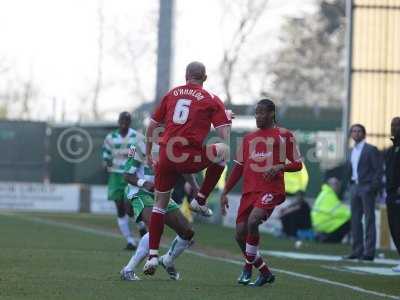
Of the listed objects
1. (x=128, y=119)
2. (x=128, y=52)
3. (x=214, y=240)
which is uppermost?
(x=128, y=52)

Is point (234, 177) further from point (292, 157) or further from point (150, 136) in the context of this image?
point (150, 136)

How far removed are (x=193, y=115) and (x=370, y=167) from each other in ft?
22.6

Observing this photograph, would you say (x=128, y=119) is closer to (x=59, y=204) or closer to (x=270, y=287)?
(x=270, y=287)

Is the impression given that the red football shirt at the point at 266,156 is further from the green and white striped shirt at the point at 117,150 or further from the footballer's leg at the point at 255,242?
the green and white striped shirt at the point at 117,150

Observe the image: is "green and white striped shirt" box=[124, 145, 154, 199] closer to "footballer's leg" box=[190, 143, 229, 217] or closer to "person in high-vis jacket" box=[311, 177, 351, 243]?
"footballer's leg" box=[190, 143, 229, 217]

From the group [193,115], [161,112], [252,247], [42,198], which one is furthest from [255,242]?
[42,198]

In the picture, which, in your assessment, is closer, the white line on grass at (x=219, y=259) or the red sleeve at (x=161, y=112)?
the red sleeve at (x=161, y=112)

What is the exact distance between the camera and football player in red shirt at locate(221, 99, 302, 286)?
13.3m

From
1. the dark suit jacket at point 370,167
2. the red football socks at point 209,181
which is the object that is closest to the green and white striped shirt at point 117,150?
the dark suit jacket at point 370,167

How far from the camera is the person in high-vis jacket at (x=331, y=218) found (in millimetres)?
25953

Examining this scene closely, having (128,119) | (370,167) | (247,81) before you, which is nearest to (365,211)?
(370,167)

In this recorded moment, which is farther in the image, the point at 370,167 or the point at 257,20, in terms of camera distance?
the point at 257,20

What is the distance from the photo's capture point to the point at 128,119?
766 inches

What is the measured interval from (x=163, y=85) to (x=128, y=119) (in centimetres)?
1116
